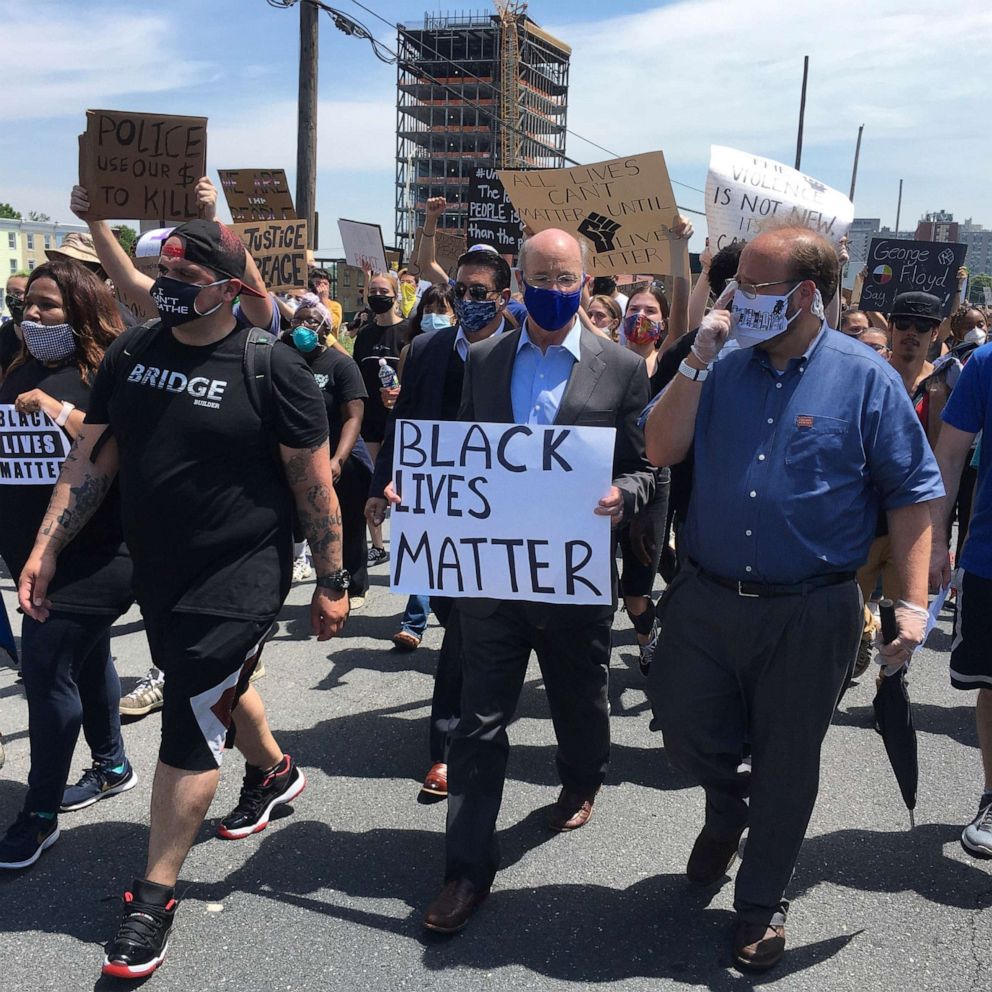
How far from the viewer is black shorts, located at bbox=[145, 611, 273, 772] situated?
3148 millimetres

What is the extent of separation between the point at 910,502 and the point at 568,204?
4.21 m

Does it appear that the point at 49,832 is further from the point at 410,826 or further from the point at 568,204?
the point at 568,204

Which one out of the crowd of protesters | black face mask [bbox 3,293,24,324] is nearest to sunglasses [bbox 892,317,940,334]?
the crowd of protesters

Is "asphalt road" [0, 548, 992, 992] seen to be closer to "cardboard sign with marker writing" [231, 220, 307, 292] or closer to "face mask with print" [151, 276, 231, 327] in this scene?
"face mask with print" [151, 276, 231, 327]

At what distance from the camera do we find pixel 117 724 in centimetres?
416

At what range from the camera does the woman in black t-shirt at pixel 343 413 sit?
617 centimetres

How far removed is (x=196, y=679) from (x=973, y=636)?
2.67 meters

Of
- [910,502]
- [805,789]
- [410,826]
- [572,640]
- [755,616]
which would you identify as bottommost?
[410,826]

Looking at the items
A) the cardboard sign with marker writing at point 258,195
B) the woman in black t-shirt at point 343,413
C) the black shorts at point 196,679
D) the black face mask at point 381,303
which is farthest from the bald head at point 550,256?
the cardboard sign with marker writing at point 258,195

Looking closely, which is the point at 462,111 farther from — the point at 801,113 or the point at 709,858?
the point at 709,858

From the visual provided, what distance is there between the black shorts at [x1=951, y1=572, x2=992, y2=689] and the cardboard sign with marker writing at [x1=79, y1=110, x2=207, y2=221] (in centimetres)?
417

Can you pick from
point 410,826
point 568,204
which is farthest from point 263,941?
point 568,204

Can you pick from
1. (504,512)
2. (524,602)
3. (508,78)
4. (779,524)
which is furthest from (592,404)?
(508,78)

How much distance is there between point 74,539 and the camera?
370 cm
